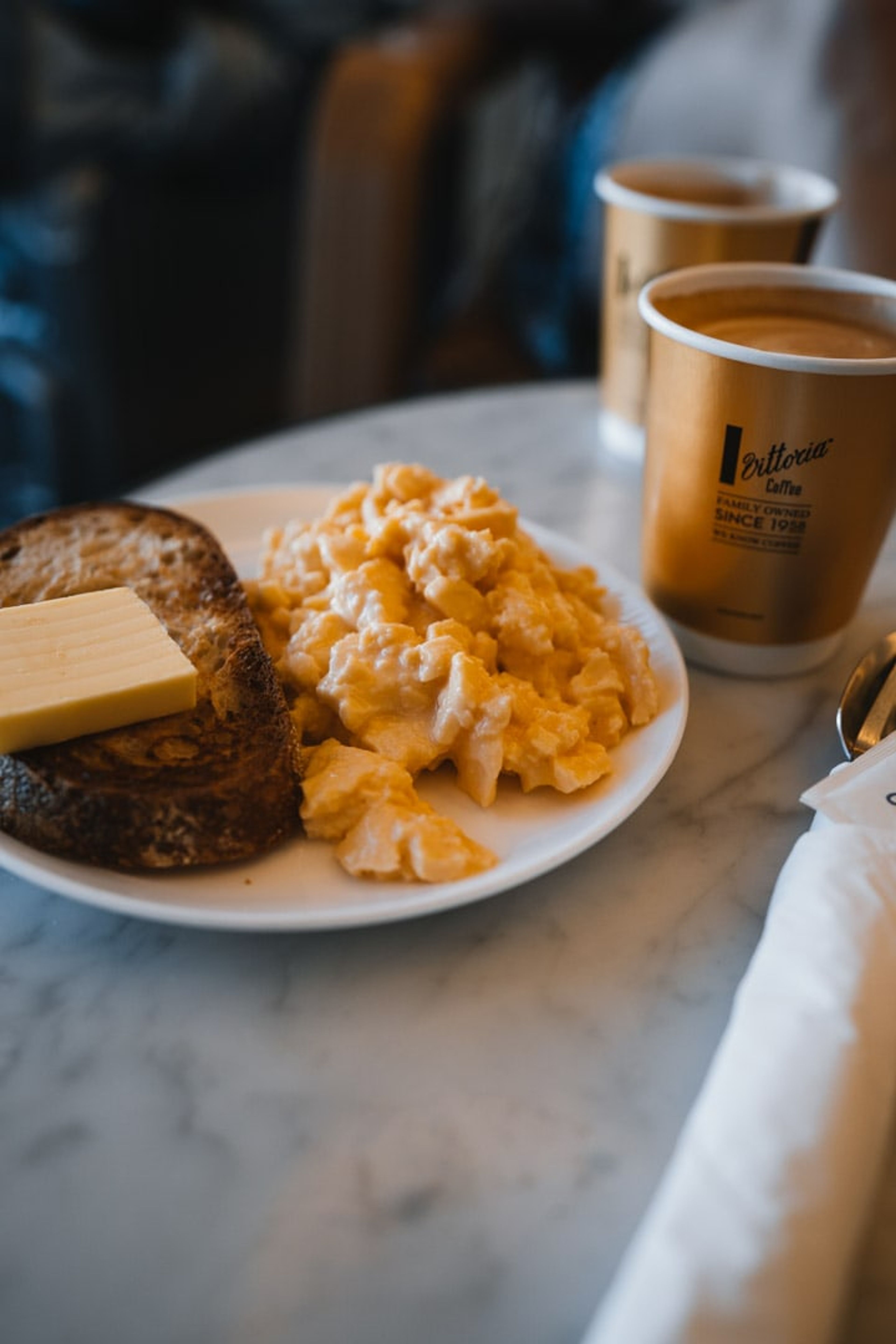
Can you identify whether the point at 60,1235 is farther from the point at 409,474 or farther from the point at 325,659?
the point at 409,474

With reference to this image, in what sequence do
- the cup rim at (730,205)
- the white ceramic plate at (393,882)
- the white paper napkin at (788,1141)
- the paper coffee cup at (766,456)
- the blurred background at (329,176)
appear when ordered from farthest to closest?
the blurred background at (329,176)
the cup rim at (730,205)
the paper coffee cup at (766,456)
the white ceramic plate at (393,882)
the white paper napkin at (788,1141)

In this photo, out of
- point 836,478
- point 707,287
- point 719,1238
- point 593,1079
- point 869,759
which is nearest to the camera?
point 719,1238

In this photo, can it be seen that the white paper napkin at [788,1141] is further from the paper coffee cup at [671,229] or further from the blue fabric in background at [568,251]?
the blue fabric in background at [568,251]

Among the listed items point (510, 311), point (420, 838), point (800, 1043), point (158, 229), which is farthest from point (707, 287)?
point (158, 229)

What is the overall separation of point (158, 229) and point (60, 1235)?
2.99 m

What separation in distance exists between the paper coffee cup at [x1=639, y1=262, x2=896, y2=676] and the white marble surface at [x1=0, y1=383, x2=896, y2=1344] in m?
0.20

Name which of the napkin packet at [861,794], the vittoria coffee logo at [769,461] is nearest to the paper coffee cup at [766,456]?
the vittoria coffee logo at [769,461]

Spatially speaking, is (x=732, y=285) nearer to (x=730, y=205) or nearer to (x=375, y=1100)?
(x=730, y=205)

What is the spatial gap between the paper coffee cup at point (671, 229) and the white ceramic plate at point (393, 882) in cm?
56

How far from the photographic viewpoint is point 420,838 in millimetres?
743

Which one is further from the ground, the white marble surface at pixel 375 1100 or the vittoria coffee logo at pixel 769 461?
the vittoria coffee logo at pixel 769 461

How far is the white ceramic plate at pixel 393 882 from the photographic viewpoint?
0.70 meters

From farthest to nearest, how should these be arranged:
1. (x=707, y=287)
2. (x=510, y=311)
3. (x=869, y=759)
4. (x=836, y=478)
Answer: (x=510, y=311)
(x=707, y=287)
(x=836, y=478)
(x=869, y=759)

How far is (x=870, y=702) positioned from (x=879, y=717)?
28 millimetres
